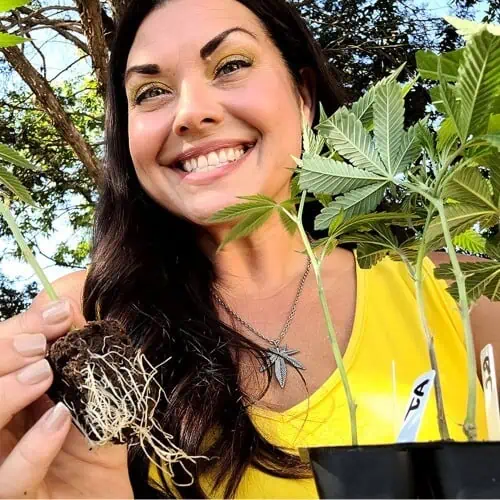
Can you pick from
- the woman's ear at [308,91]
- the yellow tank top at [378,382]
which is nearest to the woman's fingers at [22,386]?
the yellow tank top at [378,382]

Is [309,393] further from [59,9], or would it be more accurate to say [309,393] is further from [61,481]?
[59,9]

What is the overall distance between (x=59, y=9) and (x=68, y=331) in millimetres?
4167

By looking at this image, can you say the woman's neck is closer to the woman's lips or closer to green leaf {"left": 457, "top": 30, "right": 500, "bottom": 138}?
the woman's lips

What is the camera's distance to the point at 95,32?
12.1ft

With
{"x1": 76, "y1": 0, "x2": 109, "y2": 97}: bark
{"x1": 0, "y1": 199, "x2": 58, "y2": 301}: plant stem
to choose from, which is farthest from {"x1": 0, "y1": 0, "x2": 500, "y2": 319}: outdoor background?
{"x1": 0, "y1": 199, "x2": 58, "y2": 301}: plant stem

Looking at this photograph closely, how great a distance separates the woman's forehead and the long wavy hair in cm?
4

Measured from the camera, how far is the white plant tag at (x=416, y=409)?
18.2 inches

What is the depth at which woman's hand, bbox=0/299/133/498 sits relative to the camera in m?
0.62

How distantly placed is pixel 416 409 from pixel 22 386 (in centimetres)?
37

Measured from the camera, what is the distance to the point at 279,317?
1.41 meters

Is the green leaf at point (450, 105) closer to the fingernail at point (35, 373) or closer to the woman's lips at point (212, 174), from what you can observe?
the fingernail at point (35, 373)

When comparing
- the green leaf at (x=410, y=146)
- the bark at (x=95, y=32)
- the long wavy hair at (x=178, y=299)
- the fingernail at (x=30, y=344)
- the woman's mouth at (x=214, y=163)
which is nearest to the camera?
the green leaf at (x=410, y=146)

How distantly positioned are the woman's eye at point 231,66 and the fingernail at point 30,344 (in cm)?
71

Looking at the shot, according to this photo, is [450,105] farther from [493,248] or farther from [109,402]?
[109,402]
